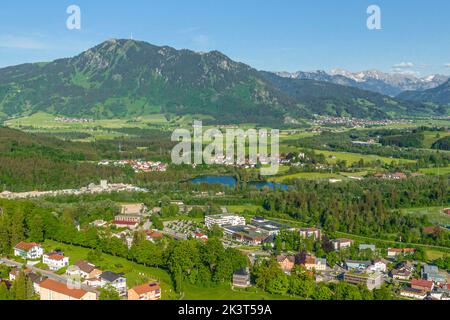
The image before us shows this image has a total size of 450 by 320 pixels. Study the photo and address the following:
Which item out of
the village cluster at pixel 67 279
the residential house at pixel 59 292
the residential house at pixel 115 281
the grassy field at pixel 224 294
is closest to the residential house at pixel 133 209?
the village cluster at pixel 67 279

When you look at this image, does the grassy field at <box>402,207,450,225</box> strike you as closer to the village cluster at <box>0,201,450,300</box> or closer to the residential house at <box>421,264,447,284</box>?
the village cluster at <box>0,201,450,300</box>

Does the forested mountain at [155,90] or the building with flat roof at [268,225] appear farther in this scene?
the forested mountain at [155,90]

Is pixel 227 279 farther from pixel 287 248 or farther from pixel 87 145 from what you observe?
pixel 87 145

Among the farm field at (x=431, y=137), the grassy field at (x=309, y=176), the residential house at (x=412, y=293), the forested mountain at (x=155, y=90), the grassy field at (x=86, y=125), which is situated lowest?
the residential house at (x=412, y=293)

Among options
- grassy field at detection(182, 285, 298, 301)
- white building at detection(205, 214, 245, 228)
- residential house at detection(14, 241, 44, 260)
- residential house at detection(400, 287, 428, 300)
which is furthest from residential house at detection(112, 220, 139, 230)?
residential house at detection(400, 287, 428, 300)

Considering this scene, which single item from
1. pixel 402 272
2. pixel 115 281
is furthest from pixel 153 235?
pixel 402 272

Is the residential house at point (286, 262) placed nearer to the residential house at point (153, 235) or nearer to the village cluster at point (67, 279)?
the village cluster at point (67, 279)
